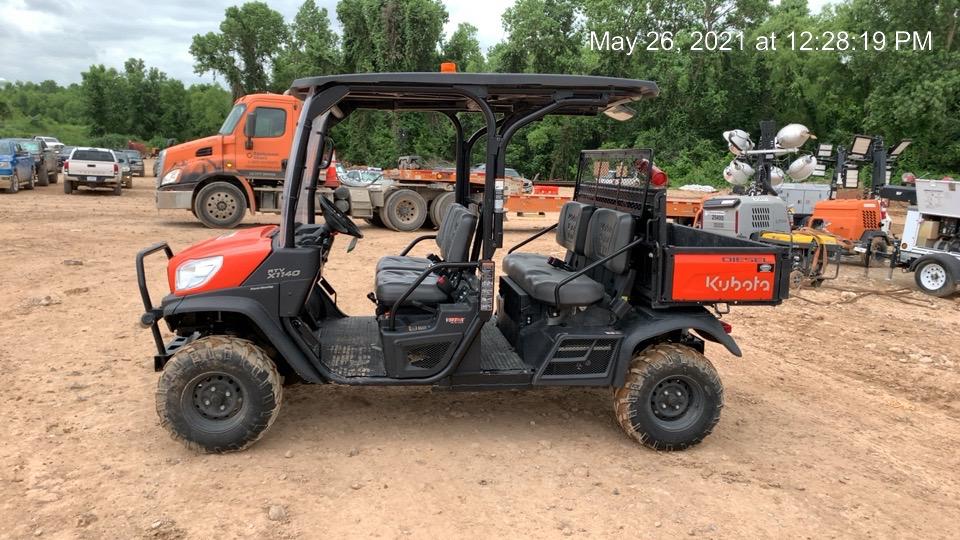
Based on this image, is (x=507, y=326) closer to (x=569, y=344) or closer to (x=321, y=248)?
(x=569, y=344)

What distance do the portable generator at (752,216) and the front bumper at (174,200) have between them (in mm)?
9825

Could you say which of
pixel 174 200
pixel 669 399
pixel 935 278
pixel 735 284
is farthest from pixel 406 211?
pixel 735 284

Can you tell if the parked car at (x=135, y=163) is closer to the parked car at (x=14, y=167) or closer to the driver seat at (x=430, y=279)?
the parked car at (x=14, y=167)

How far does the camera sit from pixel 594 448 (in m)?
4.45

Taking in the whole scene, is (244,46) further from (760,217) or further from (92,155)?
(760,217)

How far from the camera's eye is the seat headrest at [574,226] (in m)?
5.32

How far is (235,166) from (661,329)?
11.4 m

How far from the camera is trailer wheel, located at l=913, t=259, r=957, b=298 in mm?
10062

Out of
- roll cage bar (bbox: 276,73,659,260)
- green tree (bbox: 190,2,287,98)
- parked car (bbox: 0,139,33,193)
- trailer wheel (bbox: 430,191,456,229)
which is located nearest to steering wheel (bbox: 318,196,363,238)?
roll cage bar (bbox: 276,73,659,260)

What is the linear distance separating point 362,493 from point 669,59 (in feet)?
111

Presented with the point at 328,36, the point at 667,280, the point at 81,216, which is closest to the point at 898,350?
the point at 667,280

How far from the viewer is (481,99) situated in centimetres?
420

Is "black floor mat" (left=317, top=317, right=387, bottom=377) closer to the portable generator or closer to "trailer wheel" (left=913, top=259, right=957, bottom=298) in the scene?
the portable generator

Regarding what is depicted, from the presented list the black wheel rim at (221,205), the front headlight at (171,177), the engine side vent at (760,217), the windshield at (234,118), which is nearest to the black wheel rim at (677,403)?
the engine side vent at (760,217)
